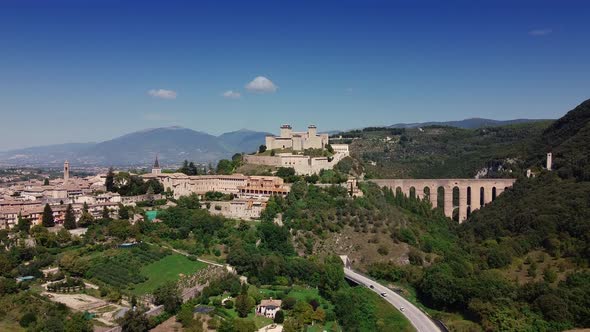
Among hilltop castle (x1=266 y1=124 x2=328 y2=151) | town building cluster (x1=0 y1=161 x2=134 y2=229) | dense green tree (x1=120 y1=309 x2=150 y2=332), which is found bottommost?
dense green tree (x1=120 y1=309 x2=150 y2=332)

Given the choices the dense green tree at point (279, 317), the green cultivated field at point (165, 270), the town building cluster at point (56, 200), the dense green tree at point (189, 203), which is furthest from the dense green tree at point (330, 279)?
the town building cluster at point (56, 200)

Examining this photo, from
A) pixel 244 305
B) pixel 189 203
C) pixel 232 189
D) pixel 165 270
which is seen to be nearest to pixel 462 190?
pixel 232 189

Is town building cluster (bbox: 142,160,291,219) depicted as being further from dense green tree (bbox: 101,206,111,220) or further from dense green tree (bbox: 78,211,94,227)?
dense green tree (bbox: 78,211,94,227)

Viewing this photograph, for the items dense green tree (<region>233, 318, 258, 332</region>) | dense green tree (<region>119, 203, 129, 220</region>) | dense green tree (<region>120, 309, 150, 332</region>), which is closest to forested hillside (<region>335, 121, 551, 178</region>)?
dense green tree (<region>119, 203, 129, 220</region>)

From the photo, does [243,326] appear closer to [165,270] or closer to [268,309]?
[268,309]

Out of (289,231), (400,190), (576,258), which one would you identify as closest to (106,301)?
(289,231)

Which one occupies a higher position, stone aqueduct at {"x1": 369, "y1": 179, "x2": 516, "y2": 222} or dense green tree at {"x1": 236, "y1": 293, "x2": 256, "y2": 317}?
stone aqueduct at {"x1": 369, "y1": 179, "x2": 516, "y2": 222}
